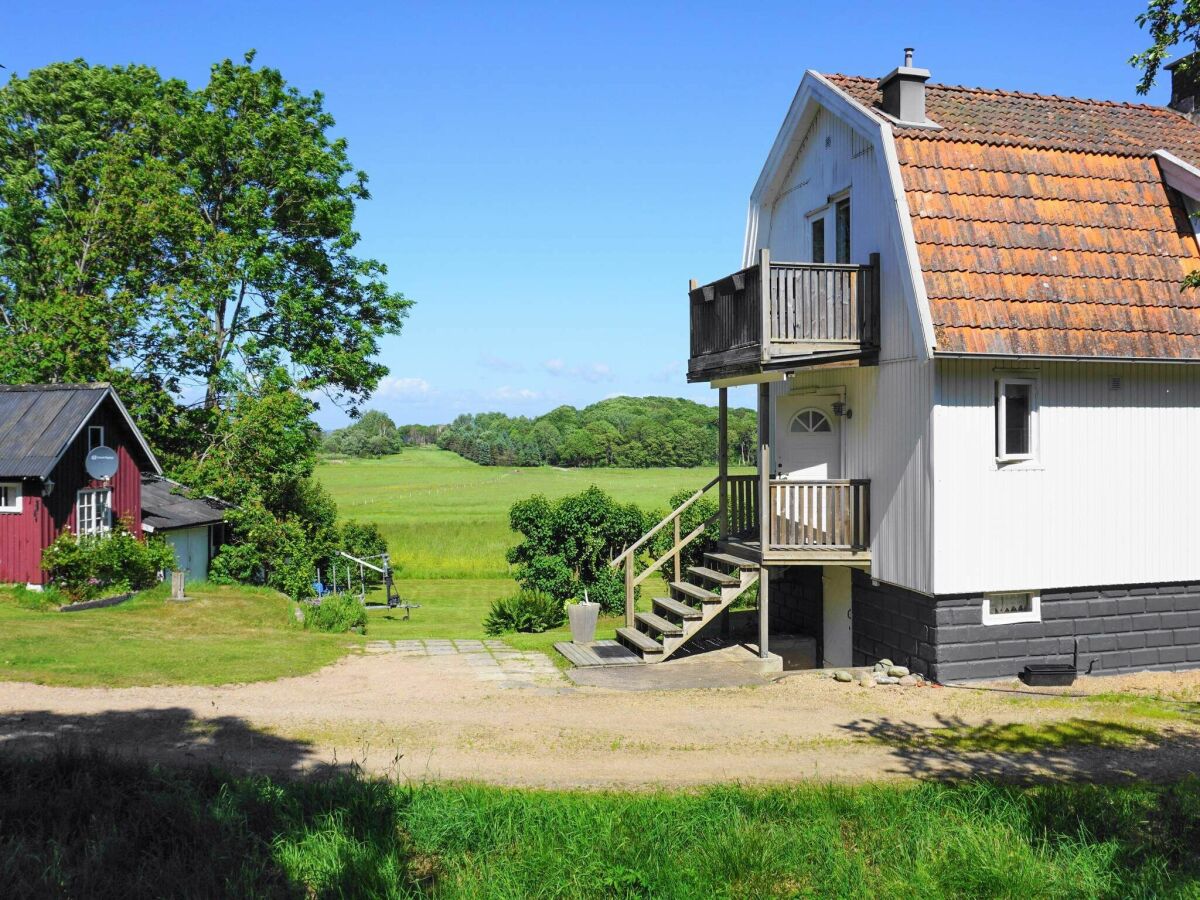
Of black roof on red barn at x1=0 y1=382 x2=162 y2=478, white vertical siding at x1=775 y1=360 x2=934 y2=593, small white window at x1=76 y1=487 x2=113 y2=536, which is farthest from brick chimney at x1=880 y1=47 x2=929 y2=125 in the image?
small white window at x1=76 y1=487 x2=113 y2=536

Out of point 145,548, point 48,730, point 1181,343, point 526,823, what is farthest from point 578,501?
point 526,823

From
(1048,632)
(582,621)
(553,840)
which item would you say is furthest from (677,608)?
(553,840)

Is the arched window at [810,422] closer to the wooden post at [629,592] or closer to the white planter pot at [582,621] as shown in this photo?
the wooden post at [629,592]

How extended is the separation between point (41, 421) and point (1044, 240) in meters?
20.8

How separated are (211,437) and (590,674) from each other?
70.2ft

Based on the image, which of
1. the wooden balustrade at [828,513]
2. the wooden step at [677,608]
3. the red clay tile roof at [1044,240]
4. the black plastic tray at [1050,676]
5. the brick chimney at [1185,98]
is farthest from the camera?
the brick chimney at [1185,98]

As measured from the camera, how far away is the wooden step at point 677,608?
52.3 feet

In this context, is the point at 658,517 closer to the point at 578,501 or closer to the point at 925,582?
the point at 578,501

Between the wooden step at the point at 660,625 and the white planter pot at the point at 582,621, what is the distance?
2.71 feet

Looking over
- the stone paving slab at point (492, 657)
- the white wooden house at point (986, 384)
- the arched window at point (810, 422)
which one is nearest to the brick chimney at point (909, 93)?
the white wooden house at point (986, 384)

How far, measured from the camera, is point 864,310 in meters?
15.4

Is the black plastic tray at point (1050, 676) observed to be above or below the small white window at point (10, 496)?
below

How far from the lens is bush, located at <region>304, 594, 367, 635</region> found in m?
21.6

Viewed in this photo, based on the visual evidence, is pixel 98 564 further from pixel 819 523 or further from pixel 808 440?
pixel 819 523
